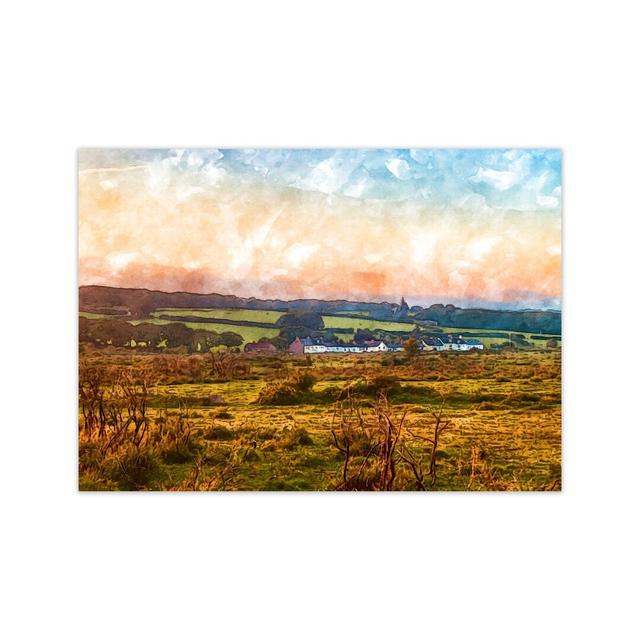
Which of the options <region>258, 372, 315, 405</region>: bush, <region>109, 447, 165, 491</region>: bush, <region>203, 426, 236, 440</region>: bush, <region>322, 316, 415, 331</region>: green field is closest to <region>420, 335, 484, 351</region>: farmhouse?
<region>322, 316, 415, 331</region>: green field

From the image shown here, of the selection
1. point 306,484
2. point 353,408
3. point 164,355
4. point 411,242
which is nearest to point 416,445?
point 353,408

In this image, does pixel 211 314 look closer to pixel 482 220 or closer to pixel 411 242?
pixel 411 242

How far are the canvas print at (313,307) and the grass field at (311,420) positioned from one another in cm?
1

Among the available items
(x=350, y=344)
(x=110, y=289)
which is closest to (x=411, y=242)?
(x=350, y=344)

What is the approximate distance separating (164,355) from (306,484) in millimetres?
1083

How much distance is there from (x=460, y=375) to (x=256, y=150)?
1723 millimetres

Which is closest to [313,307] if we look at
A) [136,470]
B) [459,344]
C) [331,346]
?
[331,346]

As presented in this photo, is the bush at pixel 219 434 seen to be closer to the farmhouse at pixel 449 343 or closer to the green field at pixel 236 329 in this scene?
the green field at pixel 236 329

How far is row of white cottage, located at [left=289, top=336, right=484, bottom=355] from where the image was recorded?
149 inches

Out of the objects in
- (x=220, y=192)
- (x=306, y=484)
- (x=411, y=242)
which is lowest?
(x=306, y=484)

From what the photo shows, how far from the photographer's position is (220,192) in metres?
3.80

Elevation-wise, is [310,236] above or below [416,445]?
above

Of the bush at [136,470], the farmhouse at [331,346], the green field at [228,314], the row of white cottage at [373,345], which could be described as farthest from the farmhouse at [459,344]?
the bush at [136,470]

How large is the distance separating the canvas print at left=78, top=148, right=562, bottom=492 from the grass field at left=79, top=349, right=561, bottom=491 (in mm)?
11
